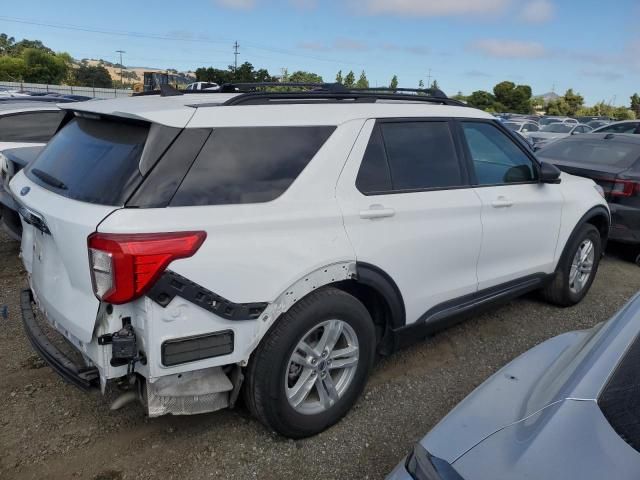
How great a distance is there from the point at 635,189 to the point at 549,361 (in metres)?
4.67

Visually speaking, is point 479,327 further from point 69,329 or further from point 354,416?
point 69,329

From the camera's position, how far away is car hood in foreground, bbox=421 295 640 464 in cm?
174

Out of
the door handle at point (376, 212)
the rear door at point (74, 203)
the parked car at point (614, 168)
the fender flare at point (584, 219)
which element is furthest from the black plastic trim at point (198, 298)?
the parked car at point (614, 168)

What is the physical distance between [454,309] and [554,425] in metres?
1.91

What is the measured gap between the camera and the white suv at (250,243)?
2.27m

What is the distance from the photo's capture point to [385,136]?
123 inches

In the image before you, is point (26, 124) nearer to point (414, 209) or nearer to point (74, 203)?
point (74, 203)

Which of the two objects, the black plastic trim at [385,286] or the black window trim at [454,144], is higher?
the black window trim at [454,144]

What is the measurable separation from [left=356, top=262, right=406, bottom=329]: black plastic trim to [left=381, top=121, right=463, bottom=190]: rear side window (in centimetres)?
53

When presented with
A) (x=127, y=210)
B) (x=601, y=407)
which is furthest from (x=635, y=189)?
(x=127, y=210)

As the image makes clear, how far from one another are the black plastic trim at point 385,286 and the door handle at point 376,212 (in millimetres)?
257

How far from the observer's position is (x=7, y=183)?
481cm

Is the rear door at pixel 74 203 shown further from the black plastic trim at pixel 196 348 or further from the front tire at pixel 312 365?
the front tire at pixel 312 365

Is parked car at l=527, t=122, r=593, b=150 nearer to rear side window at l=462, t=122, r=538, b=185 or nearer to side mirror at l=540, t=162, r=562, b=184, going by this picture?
side mirror at l=540, t=162, r=562, b=184
